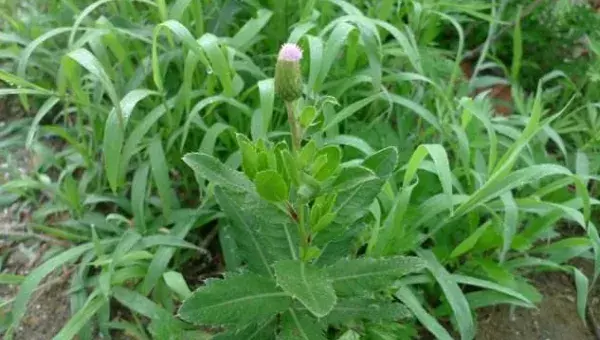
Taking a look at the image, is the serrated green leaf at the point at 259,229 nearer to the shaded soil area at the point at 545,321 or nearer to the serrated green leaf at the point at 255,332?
the serrated green leaf at the point at 255,332

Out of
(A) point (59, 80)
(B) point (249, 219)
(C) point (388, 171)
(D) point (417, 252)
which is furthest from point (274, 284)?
(A) point (59, 80)

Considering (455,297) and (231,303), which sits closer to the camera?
(231,303)

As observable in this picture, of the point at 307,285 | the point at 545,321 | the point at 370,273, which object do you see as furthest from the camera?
the point at 545,321

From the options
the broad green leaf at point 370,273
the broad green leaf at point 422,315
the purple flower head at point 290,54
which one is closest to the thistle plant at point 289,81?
the purple flower head at point 290,54

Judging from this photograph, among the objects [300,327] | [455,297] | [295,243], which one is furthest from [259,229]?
[455,297]

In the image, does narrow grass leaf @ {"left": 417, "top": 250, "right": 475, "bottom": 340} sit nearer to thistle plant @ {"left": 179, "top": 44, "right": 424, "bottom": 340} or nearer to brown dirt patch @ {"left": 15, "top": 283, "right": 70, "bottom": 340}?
thistle plant @ {"left": 179, "top": 44, "right": 424, "bottom": 340}

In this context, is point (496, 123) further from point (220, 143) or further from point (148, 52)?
point (148, 52)

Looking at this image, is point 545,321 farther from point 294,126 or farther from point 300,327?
point 294,126
